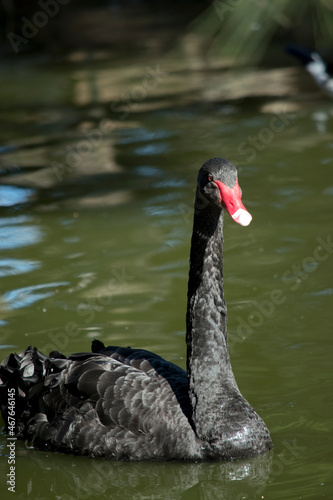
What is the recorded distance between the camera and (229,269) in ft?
23.8

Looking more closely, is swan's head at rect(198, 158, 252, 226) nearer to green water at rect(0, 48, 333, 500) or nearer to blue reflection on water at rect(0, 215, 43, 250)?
green water at rect(0, 48, 333, 500)

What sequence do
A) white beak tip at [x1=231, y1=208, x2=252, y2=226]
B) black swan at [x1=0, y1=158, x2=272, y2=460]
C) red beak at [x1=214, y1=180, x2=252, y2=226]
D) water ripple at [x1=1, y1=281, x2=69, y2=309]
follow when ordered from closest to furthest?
white beak tip at [x1=231, y1=208, x2=252, y2=226]
red beak at [x1=214, y1=180, x2=252, y2=226]
black swan at [x1=0, y1=158, x2=272, y2=460]
water ripple at [x1=1, y1=281, x2=69, y2=309]

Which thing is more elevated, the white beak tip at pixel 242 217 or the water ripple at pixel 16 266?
the white beak tip at pixel 242 217

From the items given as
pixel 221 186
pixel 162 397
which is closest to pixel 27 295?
pixel 162 397

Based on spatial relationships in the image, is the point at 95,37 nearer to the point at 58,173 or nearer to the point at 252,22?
the point at 58,173

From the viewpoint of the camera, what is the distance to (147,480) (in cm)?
461

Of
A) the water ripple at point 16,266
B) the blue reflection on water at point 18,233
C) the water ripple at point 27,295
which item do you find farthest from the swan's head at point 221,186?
the blue reflection on water at point 18,233

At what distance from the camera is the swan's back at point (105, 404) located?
4.69m

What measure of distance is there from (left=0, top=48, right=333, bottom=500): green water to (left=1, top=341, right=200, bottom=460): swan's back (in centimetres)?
12

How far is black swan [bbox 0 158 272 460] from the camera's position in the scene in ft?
15.3

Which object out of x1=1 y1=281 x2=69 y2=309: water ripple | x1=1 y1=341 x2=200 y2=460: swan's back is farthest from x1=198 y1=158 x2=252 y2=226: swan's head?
x1=1 y1=281 x2=69 y2=309: water ripple

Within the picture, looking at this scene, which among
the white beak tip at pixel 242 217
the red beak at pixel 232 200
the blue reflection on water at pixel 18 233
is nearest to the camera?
the white beak tip at pixel 242 217

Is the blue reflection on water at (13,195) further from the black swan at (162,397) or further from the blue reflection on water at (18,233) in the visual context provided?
the black swan at (162,397)

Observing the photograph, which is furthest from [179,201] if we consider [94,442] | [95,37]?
[95,37]
